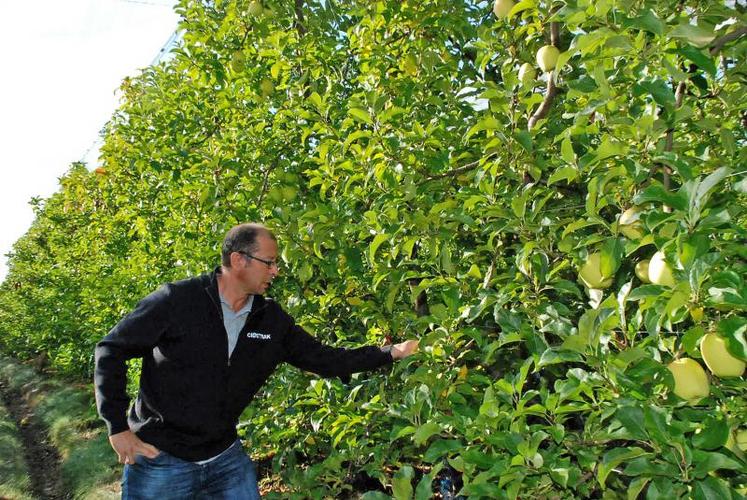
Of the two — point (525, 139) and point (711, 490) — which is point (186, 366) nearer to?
point (525, 139)

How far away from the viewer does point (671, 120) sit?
1368 millimetres

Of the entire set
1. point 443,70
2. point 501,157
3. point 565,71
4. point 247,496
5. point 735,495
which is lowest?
point 247,496

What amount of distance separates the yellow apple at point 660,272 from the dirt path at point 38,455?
6242 mm

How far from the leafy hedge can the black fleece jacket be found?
0.28m

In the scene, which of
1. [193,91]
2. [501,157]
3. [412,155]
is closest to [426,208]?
[412,155]

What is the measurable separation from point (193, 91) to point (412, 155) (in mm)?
2337

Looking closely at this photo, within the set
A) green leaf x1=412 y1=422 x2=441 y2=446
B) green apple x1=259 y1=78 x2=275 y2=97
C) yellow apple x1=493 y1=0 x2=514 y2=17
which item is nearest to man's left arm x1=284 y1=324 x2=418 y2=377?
green leaf x1=412 y1=422 x2=441 y2=446

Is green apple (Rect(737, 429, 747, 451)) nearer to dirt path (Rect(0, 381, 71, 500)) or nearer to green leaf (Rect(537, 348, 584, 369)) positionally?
green leaf (Rect(537, 348, 584, 369))

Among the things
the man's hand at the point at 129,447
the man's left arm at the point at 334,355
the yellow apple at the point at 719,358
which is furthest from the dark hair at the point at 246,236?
the yellow apple at the point at 719,358

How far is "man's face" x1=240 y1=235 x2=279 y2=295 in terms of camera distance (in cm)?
211

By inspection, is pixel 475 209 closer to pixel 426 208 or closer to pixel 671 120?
pixel 426 208

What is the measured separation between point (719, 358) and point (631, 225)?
40cm

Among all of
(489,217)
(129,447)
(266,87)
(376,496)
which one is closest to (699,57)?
(489,217)

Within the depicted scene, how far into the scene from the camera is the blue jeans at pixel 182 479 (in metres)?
2.06
